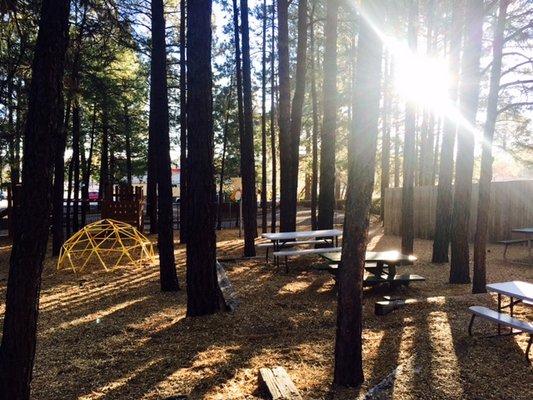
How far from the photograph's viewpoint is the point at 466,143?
871cm

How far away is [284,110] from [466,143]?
6014mm

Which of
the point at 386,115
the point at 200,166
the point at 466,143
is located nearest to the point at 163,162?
the point at 200,166

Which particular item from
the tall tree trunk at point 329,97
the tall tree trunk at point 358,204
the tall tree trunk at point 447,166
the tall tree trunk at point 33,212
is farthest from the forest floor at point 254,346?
the tall tree trunk at point 329,97

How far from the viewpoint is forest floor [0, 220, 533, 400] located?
14.5 feet

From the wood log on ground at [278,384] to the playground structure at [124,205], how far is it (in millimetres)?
14410

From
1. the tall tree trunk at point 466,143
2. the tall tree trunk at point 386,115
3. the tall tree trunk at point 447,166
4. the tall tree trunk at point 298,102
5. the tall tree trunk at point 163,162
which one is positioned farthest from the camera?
the tall tree trunk at point 386,115

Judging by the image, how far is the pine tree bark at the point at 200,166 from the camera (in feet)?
23.0

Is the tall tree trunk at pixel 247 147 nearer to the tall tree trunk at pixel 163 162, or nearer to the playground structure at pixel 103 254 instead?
the playground structure at pixel 103 254

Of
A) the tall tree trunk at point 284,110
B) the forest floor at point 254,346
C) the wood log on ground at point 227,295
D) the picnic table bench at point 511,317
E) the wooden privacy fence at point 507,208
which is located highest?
the tall tree trunk at point 284,110

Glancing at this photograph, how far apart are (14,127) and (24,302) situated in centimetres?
1617

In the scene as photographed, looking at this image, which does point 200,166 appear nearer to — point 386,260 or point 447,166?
point 386,260

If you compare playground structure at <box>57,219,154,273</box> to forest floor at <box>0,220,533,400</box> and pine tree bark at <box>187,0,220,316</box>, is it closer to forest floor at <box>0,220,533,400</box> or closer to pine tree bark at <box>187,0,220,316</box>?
forest floor at <box>0,220,533,400</box>

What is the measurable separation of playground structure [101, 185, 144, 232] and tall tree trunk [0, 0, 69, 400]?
48.1 ft

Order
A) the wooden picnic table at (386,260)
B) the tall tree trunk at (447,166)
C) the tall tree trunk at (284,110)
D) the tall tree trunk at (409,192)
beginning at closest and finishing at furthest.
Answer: the wooden picnic table at (386,260) < the tall tree trunk at (447,166) < the tall tree trunk at (409,192) < the tall tree trunk at (284,110)
